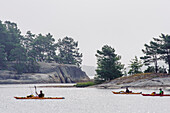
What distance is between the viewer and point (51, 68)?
471 ft

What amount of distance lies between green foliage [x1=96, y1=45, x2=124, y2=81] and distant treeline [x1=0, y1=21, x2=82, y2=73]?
45.8m

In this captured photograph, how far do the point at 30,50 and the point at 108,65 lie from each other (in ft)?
206

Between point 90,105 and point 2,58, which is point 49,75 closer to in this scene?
point 2,58

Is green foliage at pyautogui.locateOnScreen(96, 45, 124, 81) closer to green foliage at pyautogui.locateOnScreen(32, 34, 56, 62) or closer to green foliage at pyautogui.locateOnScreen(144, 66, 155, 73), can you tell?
green foliage at pyautogui.locateOnScreen(144, 66, 155, 73)

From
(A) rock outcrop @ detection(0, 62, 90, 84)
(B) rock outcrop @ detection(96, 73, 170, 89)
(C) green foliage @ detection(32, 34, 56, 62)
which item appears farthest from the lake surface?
(C) green foliage @ detection(32, 34, 56, 62)

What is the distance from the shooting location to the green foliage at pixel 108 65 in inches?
3792

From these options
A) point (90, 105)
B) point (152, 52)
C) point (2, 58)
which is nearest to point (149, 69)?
point (152, 52)

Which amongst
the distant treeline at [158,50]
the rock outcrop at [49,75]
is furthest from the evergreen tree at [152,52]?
the rock outcrop at [49,75]

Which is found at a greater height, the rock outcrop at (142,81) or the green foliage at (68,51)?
the green foliage at (68,51)

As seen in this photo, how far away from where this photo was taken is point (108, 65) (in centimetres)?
9762

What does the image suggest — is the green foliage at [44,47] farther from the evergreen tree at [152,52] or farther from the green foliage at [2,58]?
the evergreen tree at [152,52]

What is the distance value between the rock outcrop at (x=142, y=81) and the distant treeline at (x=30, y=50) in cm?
5321

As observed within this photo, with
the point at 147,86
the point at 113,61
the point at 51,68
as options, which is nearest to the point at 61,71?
the point at 51,68

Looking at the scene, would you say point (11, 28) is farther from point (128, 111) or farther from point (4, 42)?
point (128, 111)
